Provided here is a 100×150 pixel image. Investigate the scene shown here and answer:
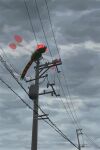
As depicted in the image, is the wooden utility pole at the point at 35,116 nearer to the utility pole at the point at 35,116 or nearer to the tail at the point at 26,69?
the utility pole at the point at 35,116

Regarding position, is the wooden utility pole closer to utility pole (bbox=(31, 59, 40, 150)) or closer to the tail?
utility pole (bbox=(31, 59, 40, 150))

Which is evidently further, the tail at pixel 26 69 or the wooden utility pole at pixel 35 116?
the tail at pixel 26 69

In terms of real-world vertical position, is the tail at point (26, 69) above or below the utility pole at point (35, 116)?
above

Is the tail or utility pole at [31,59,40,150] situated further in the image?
the tail

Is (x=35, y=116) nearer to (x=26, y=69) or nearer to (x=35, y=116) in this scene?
(x=35, y=116)

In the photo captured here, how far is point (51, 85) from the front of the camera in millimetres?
23062

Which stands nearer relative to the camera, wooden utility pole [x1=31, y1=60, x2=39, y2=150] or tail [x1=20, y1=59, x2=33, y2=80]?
wooden utility pole [x1=31, y1=60, x2=39, y2=150]

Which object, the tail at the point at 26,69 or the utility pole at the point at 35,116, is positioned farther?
the tail at the point at 26,69

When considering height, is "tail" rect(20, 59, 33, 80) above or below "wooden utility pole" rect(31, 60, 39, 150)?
above

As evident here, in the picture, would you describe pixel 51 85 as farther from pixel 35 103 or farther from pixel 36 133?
pixel 36 133

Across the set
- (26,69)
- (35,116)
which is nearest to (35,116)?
(35,116)

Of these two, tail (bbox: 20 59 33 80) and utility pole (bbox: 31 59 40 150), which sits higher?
tail (bbox: 20 59 33 80)

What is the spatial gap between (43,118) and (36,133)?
1.49 metres

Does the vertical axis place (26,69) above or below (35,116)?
above
